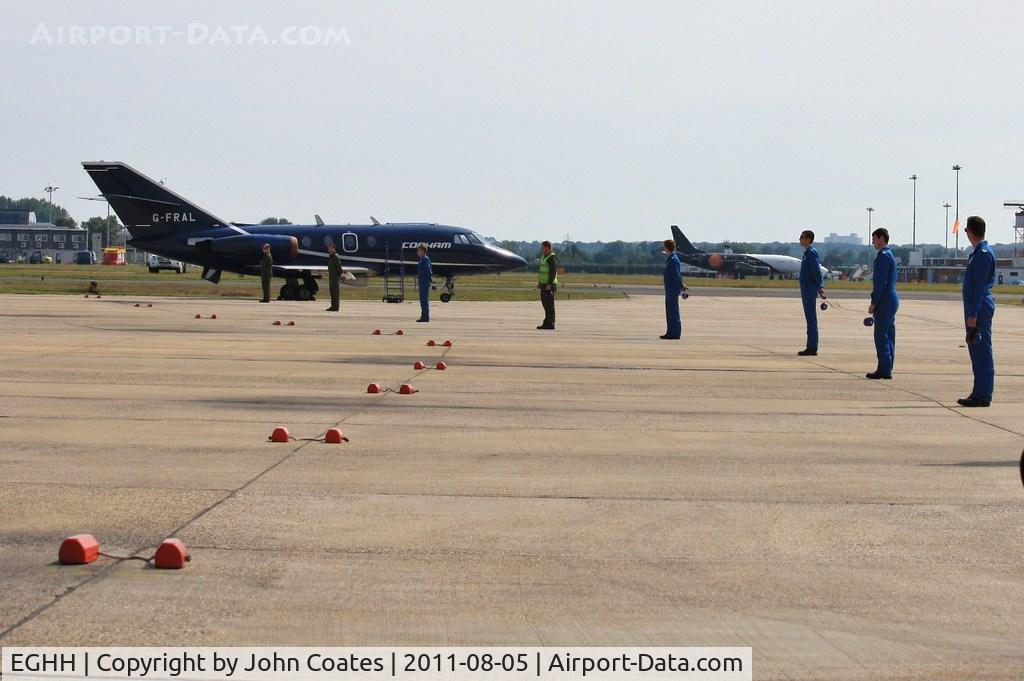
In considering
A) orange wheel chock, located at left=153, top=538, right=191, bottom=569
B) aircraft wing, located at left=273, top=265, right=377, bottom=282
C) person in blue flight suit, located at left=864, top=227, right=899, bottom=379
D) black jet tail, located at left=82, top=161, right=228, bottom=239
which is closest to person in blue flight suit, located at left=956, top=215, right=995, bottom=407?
person in blue flight suit, located at left=864, top=227, right=899, bottom=379

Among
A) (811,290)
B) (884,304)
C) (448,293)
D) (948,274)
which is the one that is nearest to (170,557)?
(884,304)

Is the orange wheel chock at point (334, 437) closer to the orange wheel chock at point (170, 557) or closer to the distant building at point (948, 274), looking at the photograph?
the orange wheel chock at point (170, 557)

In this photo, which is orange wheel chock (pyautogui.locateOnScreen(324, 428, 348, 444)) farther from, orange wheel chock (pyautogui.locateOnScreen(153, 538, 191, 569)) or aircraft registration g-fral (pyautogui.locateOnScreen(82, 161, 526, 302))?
aircraft registration g-fral (pyautogui.locateOnScreen(82, 161, 526, 302))

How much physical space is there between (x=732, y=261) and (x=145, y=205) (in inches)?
3547

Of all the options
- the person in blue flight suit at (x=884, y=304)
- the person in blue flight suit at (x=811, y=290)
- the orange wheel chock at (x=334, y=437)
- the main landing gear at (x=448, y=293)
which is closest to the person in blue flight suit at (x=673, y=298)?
the person in blue flight suit at (x=811, y=290)

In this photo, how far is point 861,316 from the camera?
3684cm

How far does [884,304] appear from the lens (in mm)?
16328

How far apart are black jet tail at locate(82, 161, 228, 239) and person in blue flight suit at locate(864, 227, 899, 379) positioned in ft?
104

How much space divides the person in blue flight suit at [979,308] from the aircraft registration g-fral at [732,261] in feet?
344

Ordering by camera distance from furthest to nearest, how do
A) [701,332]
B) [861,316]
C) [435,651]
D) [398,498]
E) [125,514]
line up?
[861,316], [701,332], [398,498], [125,514], [435,651]

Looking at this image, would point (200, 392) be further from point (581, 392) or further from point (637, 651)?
point (637, 651)

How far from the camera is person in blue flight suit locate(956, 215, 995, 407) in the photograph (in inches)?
513

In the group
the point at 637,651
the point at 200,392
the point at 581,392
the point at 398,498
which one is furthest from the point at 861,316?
the point at 637,651

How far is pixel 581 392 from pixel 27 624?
936 centimetres
